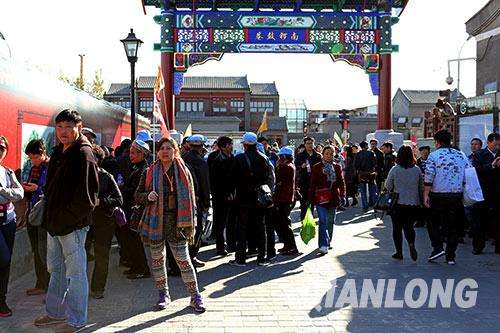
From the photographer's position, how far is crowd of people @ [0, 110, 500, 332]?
192 inches

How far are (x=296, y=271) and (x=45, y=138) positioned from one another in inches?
173

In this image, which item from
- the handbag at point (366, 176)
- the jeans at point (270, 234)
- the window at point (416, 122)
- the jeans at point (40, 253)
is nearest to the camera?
the jeans at point (40, 253)

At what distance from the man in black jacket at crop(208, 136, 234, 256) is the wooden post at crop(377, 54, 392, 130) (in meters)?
12.3

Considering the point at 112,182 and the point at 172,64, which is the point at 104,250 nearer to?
the point at 112,182

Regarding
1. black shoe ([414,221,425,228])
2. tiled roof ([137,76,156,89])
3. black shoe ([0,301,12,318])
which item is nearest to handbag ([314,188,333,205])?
black shoe ([414,221,425,228])

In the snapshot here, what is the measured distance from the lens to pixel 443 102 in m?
16.8

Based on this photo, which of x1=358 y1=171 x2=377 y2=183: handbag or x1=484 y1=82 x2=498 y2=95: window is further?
x1=484 y1=82 x2=498 y2=95: window

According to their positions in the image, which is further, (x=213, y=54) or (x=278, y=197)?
(x=213, y=54)

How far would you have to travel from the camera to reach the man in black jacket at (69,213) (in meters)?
4.74

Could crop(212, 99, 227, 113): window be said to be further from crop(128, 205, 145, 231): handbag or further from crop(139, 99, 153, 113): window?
crop(128, 205, 145, 231): handbag

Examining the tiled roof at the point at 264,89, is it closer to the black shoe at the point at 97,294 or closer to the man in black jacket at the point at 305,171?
the man in black jacket at the point at 305,171

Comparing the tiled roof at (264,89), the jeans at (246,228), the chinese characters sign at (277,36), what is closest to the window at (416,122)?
the tiled roof at (264,89)

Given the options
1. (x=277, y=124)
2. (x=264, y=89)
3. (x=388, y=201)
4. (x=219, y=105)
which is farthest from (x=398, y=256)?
(x=264, y=89)

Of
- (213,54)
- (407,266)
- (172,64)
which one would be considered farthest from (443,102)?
(407,266)
